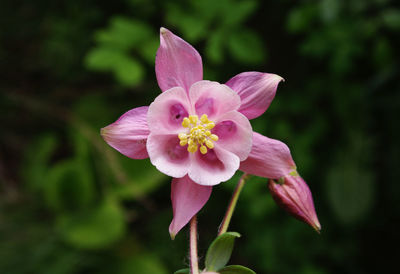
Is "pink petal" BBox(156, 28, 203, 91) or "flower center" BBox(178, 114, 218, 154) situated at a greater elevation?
"pink petal" BBox(156, 28, 203, 91)

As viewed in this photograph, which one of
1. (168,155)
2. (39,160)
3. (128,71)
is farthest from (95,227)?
(168,155)

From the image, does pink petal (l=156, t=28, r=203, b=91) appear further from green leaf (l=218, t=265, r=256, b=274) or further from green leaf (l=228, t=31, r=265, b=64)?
green leaf (l=228, t=31, r=265, b=64)

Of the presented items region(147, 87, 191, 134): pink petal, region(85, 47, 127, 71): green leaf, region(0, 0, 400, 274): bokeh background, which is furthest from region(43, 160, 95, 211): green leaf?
region(147, 87, 191, 134): pink petal

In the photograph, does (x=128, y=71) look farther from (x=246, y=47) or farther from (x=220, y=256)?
(x=220, y=256)

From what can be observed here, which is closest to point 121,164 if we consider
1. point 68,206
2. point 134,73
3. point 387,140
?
point 68,206

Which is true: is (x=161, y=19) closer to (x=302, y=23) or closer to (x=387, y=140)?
(x=302, y=23)

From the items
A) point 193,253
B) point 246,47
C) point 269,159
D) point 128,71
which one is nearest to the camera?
point 193,253
